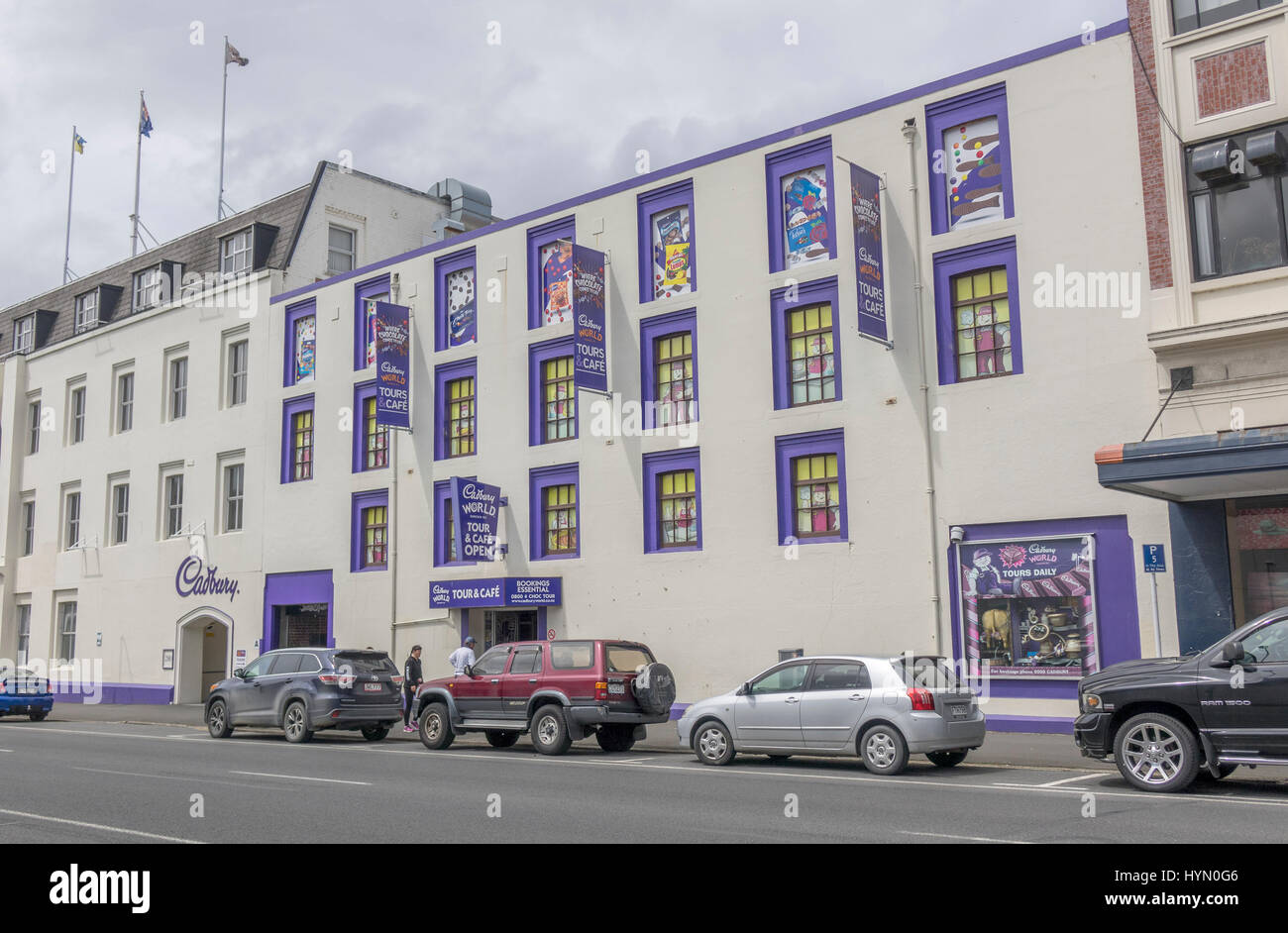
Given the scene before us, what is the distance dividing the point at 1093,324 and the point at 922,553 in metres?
4.69

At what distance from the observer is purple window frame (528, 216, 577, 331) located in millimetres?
25703

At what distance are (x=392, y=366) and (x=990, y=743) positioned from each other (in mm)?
16605

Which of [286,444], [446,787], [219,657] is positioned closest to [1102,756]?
[446,787]

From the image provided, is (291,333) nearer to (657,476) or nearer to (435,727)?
(657,476)

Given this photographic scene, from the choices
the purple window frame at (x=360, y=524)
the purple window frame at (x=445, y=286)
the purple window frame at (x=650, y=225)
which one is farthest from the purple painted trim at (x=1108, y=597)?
the purple window frame at (x=360, y=524)

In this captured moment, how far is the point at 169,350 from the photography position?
35844 millimetres

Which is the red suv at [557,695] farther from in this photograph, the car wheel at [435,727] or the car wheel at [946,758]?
the car wheel at [946,758]

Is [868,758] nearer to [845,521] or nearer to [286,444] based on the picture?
[845,521]

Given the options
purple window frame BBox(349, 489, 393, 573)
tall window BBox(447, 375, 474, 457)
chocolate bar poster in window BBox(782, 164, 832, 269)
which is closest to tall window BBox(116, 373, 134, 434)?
purple window frame BBox(349, 489, 393, 573)

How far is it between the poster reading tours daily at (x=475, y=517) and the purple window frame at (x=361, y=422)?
496 cm

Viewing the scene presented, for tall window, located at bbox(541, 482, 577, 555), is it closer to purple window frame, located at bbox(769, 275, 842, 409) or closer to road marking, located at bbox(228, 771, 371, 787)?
purple window frame, located at bbox(769, 275, 842, 409)

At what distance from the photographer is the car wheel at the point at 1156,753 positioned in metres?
11.7

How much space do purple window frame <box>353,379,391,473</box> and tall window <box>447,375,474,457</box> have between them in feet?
8.45

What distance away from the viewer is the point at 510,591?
80.9ft
